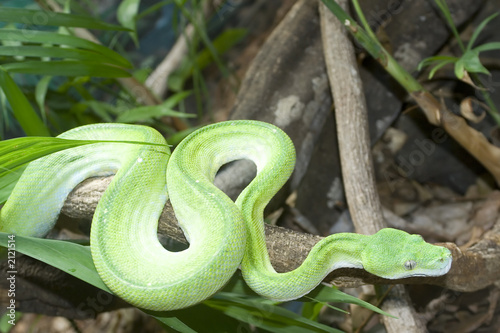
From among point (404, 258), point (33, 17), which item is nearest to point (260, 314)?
point (404, 258)

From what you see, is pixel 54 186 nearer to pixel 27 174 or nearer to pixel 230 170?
A: pixel 27 174

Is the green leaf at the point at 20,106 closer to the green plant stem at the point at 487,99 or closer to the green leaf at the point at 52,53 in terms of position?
the green leaf at the point at 52,53

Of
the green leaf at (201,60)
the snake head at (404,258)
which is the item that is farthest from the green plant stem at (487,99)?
the green leaf at (201,60)

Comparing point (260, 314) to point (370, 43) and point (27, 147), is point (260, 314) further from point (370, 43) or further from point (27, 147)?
point (370, 43)

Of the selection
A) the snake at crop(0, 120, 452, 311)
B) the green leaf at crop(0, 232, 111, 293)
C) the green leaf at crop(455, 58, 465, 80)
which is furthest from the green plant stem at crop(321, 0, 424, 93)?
the green leaf at crop(0, 232, 111, 293)

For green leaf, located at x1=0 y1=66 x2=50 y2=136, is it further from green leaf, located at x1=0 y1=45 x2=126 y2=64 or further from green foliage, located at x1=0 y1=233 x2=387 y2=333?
green foliage, located at x1=0 y1=233 x2=387 y2=333

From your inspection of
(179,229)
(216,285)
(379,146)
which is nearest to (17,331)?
(179,229)
